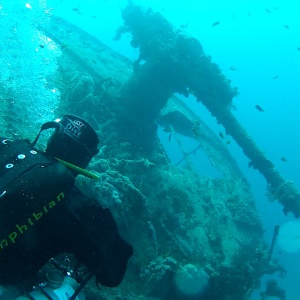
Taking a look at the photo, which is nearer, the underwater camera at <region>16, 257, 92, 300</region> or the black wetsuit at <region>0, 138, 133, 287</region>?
the black wetsuit at <region>0, 138, 133, 287</region>

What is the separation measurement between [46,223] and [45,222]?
0.04 ft

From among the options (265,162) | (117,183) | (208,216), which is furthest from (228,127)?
(117,183)

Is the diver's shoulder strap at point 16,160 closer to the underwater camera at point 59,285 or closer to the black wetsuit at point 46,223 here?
the black wetsuit at point 46,223

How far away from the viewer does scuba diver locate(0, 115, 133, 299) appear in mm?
1848

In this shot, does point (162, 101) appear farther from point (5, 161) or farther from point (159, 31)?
point (5, 161)

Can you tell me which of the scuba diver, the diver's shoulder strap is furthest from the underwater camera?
the diver's shoulder strap

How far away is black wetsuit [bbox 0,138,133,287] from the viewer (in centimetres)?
185

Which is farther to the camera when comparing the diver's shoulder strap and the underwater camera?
the underwater camera

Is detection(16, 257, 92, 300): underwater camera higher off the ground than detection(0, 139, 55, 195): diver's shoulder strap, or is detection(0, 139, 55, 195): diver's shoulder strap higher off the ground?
Answer: detection(0, 139, 55, 195): diver's shoulder strap

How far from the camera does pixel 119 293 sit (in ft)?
20.0

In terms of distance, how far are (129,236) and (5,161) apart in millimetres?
5901

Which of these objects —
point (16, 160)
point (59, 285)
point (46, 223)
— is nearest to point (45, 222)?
point (46, 223)

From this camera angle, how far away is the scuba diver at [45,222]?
185 centimetres

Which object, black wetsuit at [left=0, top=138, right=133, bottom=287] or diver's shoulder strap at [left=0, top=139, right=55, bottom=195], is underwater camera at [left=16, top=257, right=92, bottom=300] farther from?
diver's shoulder strap at [left=0, top=139, right=55, bottom=195]
